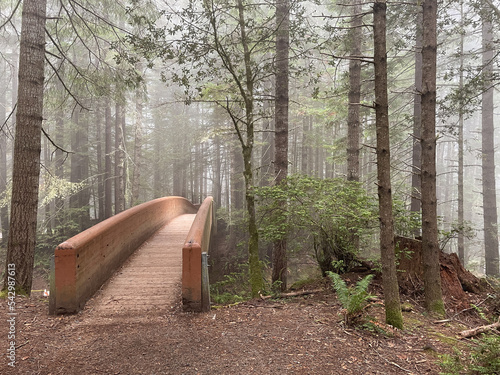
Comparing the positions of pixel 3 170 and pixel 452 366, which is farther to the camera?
pixel 3 170

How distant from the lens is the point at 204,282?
166 inches

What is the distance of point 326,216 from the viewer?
5.14 metres

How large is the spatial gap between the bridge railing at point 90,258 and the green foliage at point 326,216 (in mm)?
2949

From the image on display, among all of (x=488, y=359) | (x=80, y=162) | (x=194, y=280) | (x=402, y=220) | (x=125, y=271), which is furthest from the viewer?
(x=80, y=162)

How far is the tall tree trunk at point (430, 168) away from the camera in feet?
14.7

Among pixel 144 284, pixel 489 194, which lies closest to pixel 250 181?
pixel 144 284

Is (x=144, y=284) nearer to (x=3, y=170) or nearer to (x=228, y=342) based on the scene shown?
(x=228, y=342)

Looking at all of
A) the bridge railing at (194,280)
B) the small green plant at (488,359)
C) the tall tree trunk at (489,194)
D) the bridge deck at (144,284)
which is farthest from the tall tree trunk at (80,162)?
the tall tree trunk at (489,194)

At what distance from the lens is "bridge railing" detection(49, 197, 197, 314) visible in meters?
3.95

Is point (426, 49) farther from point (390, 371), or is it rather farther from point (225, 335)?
point (225, 335)

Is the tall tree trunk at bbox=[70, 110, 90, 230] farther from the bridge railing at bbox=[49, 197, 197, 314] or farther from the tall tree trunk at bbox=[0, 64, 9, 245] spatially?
the bridge railing at bbox=[49, 197, 197, 314]

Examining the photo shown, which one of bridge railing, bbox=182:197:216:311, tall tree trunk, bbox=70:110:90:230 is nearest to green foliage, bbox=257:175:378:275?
bridge railing, bbox=182:197:216:311

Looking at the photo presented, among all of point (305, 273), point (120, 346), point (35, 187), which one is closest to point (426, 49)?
point (120, 346)

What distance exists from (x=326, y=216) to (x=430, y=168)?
1844 mm
